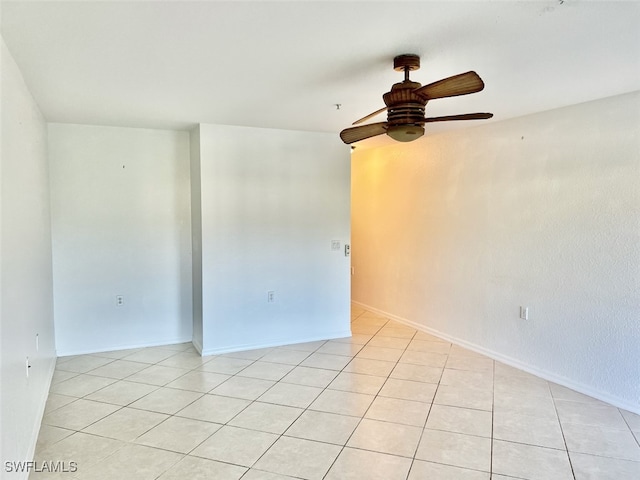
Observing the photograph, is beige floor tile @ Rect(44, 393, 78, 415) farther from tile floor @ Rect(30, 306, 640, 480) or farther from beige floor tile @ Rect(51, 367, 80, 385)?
beige floor tile @ Rect(51, 367, 80, 385)

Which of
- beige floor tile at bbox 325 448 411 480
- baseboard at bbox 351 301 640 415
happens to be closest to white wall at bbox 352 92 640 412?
baseboard at bbox 351 301 640 415

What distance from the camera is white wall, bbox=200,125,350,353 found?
397cm

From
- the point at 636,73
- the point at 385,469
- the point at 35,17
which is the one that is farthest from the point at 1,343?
the point at 636,73

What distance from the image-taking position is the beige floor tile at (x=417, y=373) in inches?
134

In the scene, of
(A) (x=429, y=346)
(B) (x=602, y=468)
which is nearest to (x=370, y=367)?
(A) (x=429, y=346)

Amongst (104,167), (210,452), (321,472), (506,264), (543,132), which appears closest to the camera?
(321,472)

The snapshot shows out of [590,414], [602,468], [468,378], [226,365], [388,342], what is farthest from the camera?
[388,342]

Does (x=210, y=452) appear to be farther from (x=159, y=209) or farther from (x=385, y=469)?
(x=159, y=209)

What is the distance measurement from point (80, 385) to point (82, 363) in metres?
0.56

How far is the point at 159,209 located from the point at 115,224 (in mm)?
435

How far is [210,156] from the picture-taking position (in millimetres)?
3896

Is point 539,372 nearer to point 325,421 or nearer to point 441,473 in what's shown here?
point 441,473

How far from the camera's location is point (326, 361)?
150 inches

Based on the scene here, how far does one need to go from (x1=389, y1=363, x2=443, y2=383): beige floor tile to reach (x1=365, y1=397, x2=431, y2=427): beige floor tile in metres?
0.44
